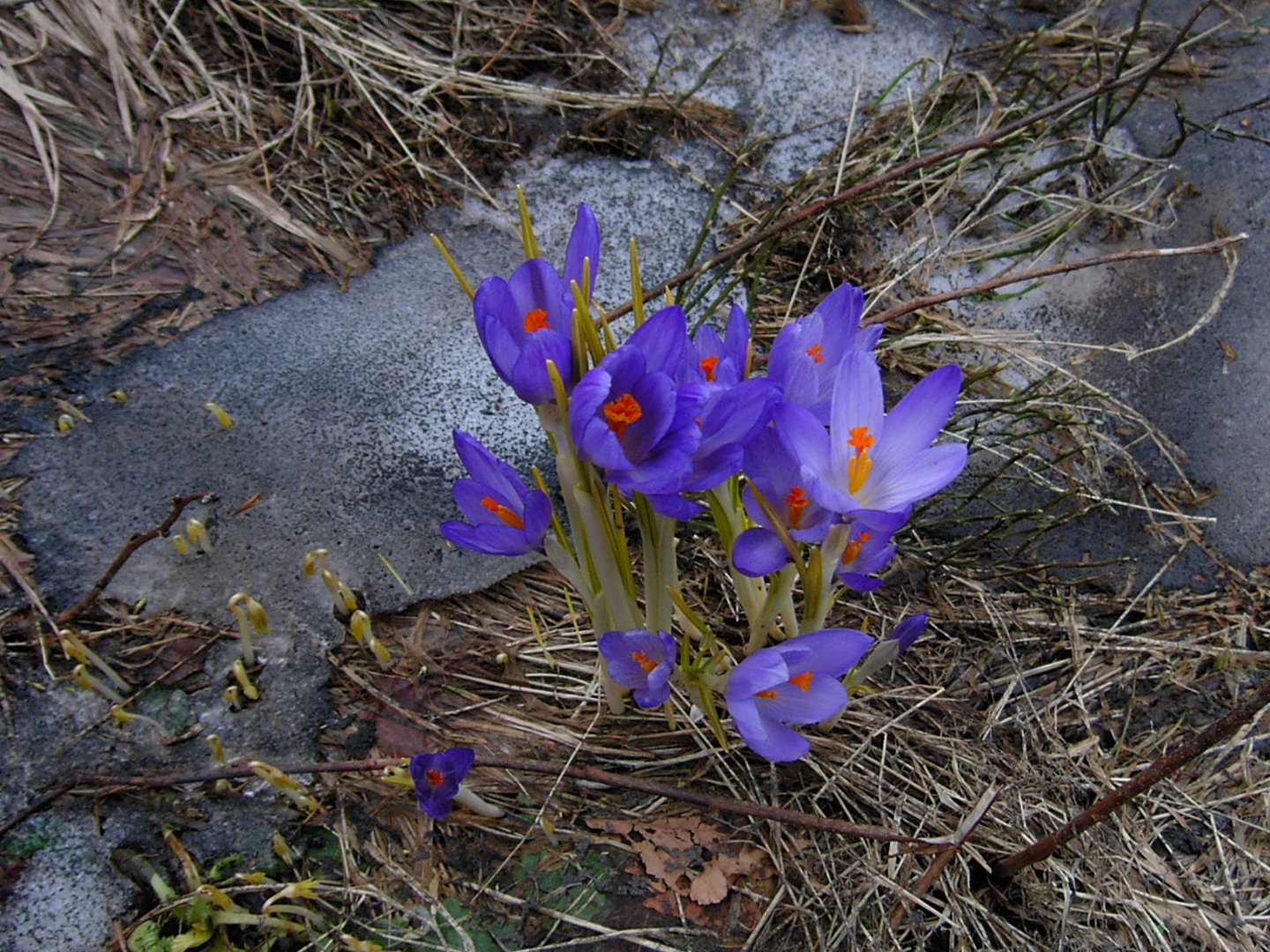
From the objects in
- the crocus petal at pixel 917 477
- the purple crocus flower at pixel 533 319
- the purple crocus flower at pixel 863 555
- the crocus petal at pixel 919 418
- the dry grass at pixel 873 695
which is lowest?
the dry grass at pixel 873 695

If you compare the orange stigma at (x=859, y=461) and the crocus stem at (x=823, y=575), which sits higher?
the orange stigma at (x=859, y=461)

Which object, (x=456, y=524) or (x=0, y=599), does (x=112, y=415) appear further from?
(x=456, y=524)

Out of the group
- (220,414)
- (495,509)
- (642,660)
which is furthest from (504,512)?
(220,414)

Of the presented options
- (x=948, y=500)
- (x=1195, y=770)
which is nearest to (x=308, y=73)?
(x=948, y=500)

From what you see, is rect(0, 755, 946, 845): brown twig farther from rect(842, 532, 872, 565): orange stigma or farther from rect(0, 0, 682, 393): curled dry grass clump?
rect(0, 0, 682, 393): curled dry grass clump

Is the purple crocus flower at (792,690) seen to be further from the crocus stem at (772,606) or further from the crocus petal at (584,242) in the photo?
the crocus petal at (584,242)

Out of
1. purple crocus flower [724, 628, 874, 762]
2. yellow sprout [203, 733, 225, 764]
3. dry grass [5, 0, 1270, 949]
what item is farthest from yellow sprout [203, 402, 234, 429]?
purple crocus flower [724, 628, 874, 762]

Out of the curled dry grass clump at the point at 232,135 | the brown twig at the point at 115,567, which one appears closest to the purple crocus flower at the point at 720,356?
the brown twig at the point at 115,567
